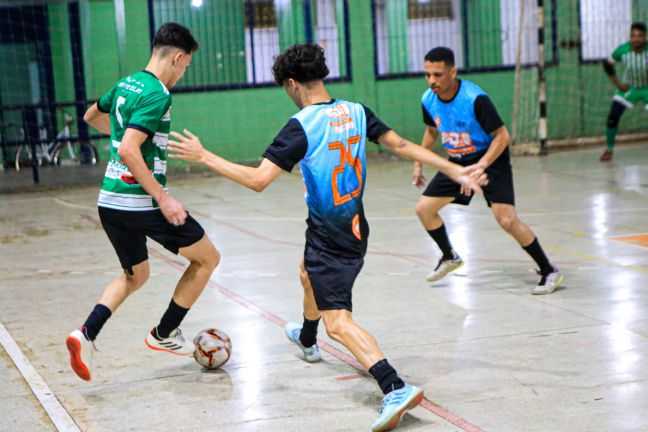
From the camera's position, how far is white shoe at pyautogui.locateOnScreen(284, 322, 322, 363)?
5.96m

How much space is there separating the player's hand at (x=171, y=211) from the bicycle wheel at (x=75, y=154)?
489 inches

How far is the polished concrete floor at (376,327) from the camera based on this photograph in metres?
5.05

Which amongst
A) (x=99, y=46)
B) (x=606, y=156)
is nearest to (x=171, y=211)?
(x=606, y=156)

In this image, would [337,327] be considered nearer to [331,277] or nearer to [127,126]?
[331,277]

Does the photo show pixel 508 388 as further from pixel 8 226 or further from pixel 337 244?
pixel 8 226

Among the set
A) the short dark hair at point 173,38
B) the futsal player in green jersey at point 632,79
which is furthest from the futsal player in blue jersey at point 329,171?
the futsal player in green jersey at point 632,79

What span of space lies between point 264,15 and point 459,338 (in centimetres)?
1243

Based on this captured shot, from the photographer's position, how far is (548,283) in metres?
7.53

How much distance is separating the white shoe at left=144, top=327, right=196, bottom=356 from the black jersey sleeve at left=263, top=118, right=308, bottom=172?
147cm

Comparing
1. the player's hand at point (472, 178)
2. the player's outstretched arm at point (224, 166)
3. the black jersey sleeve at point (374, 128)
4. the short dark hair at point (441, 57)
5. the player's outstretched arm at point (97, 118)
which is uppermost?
the short dark hair at point (441, 57)

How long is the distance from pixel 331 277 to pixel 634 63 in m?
12.3

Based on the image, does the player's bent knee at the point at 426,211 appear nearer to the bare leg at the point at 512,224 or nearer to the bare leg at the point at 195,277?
the bare leg at the point at 512,224

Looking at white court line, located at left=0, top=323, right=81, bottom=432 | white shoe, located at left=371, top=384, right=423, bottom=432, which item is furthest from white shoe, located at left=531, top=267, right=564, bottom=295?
white court line, located at left=0, top=323, right=81, bottom=432

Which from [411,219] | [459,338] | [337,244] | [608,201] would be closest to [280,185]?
[411,219]
